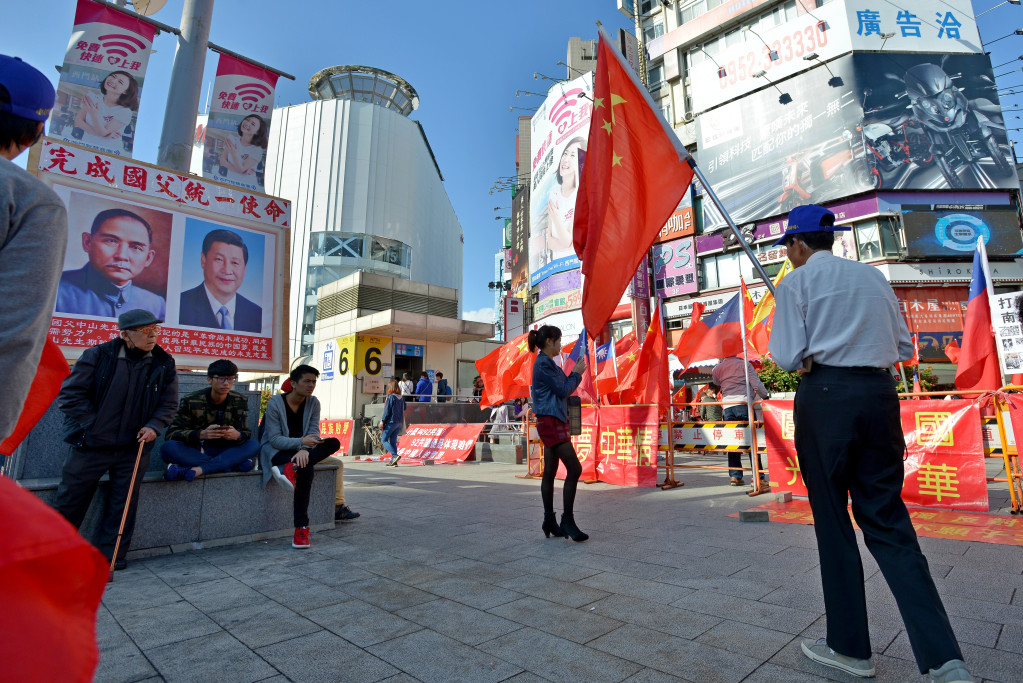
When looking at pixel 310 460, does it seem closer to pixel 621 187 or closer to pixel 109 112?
pixel 621 187

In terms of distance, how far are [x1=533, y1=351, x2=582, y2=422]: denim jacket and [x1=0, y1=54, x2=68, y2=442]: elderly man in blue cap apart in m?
3.64

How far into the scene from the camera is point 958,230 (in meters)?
22.7

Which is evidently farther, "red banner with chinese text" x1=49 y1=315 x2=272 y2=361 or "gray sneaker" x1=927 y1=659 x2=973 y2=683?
"red banner with chinese text" x1=49 y1=315 x2=272 y2=361

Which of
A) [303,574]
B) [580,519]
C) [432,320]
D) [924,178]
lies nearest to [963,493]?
[580,519]

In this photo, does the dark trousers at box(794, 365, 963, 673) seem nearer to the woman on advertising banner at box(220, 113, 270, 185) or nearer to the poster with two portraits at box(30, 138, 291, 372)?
the poster with two portraits at box(30, 138, 291, 372)

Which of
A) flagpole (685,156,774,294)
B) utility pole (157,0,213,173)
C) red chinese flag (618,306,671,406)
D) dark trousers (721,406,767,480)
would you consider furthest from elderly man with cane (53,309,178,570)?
dark trousers (721,406,767,480)

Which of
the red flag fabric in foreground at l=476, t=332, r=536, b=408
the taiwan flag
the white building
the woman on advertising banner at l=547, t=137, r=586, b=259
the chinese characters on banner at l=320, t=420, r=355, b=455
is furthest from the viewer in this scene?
the white building

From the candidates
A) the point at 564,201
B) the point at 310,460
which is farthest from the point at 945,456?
the point at 564,201

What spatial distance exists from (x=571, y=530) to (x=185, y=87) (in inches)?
225

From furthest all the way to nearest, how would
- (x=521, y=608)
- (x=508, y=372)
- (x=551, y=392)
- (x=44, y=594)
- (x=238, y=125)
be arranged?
(x=508, y=372), (x=238, y=125), (x=551, y=392), (x=521, y=608), (x=44, y=594)

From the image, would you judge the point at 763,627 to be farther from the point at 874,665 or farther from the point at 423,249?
the point at 423,249

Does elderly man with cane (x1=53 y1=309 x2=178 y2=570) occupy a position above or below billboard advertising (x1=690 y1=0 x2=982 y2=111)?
below

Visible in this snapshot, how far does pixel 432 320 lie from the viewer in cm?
1962

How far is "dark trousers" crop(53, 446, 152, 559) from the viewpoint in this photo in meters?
3.59
